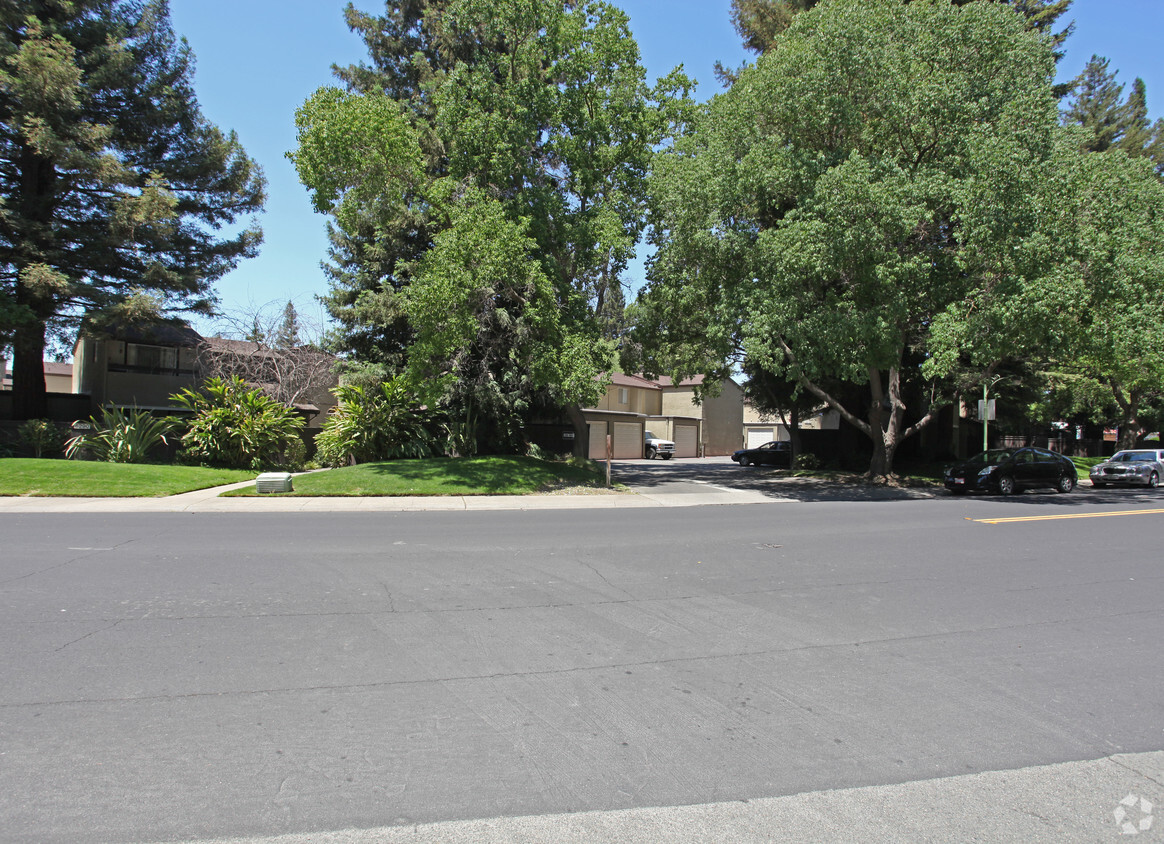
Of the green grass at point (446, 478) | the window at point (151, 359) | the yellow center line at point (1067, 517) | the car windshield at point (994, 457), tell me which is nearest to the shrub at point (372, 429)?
the green grass at point (446, 478)

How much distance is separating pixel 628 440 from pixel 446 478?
2448cm

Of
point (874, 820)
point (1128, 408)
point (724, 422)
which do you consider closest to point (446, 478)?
point (874, 820)

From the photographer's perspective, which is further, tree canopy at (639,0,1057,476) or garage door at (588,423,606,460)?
garage door at (588,423,606,460)

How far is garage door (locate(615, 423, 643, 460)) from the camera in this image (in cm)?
4238

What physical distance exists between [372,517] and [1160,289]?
70.2 ft

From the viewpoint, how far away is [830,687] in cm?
494

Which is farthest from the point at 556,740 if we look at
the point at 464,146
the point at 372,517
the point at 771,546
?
the point at 464,146

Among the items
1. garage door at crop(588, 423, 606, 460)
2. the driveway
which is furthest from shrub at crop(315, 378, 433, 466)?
garage door at crop(588, 423, 606, 460)

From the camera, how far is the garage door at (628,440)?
1668 inches

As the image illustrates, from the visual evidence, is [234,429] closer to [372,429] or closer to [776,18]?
[372,429]

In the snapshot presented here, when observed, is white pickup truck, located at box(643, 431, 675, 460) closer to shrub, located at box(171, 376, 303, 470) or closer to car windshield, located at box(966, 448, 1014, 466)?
car windshield, located at box(966, 448, 1014, 466)

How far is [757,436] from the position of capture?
54.2 meters

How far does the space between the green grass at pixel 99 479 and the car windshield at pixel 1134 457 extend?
103ft

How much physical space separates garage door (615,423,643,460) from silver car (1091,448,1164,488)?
23.0m
